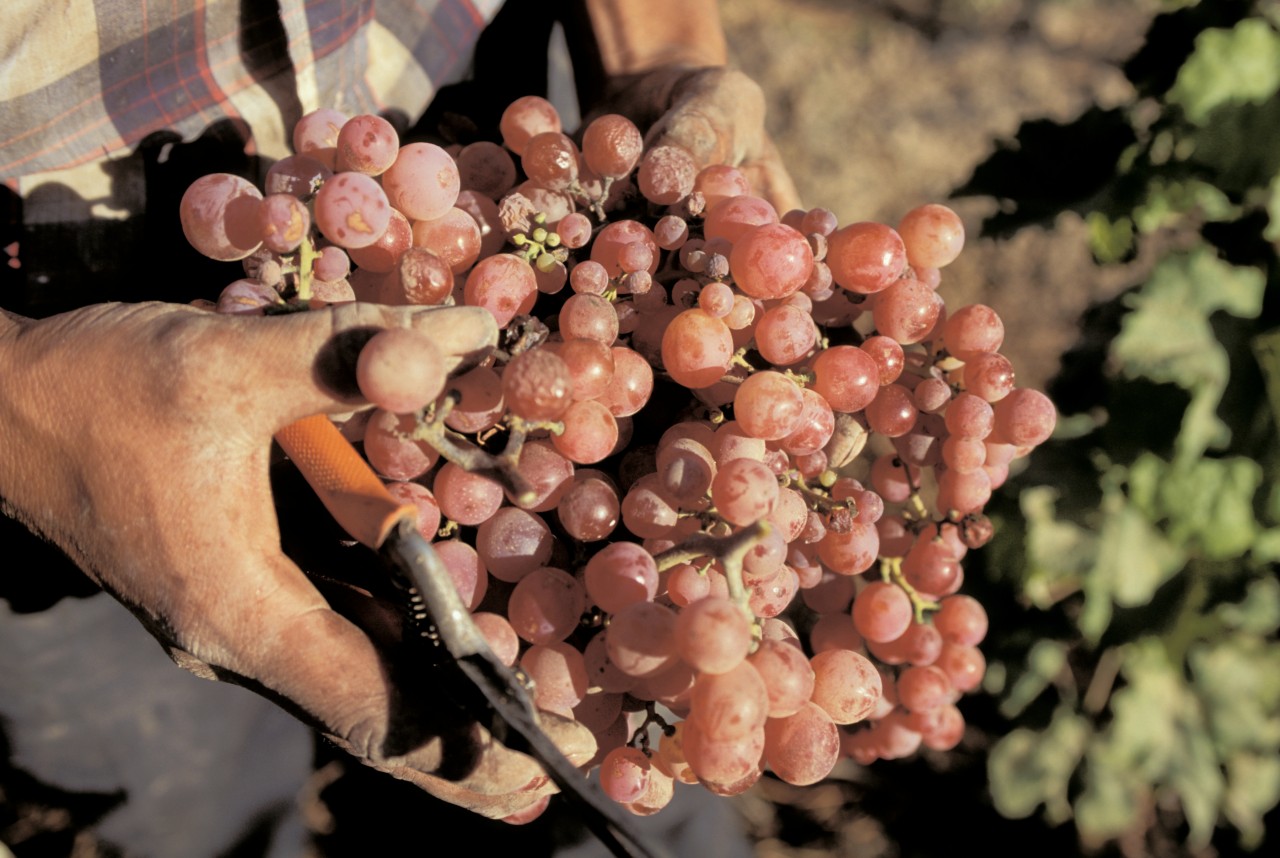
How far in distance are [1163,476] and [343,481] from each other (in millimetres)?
1437

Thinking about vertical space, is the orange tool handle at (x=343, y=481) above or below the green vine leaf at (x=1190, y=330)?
above

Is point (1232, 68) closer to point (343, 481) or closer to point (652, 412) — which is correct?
point (652, 412)

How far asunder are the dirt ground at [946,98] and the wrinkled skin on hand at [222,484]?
2.29 meters

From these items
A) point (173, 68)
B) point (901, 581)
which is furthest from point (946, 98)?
point (173, 68)

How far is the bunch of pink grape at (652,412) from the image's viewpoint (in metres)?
0.67

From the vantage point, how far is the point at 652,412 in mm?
878

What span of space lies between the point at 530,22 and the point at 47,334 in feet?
3.20

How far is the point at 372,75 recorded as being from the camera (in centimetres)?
115

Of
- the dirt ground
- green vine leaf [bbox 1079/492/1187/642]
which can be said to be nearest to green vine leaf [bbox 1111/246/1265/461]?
green vine leaf [bbox 1079/492/1187/642]

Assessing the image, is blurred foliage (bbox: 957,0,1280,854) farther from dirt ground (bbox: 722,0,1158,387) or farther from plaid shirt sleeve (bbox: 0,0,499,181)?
plaid shirt sleeve (bbox: 0,0,499,181)

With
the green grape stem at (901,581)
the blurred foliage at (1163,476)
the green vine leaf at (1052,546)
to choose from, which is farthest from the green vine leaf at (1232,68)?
the green grape stem at (901,581)

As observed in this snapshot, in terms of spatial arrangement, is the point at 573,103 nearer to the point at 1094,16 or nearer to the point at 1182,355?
the point at 1182,355

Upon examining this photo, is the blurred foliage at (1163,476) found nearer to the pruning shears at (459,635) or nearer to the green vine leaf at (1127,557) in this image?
the green vine leaf at (1127,557)

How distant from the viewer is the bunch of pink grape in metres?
0.67
